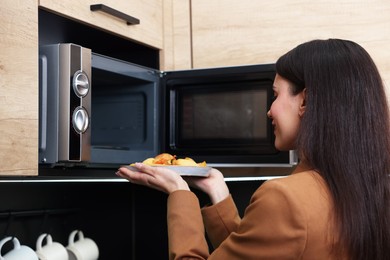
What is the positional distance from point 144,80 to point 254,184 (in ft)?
1.63

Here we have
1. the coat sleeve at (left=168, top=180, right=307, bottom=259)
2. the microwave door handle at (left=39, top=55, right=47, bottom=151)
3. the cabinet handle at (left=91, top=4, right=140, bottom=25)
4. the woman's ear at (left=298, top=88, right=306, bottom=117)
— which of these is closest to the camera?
the coat sleeve at (left=168, top=180, right=307, bottom=259)

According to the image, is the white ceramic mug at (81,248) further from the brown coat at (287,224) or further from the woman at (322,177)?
the brown coat at (287,224)

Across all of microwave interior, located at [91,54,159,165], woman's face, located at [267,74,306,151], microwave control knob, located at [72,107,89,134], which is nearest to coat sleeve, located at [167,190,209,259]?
woman's face, located at [267,74,306,151]

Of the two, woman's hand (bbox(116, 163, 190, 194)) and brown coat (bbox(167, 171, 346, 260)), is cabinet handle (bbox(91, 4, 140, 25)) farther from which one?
brown coat (bbox(167, 171, 346, 260))

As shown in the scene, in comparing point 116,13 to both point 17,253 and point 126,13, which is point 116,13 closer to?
point 126,13

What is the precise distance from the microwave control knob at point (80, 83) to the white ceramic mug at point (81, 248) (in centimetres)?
49

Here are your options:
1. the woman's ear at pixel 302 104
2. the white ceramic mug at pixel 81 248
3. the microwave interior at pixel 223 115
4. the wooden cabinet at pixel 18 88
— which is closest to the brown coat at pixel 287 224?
the woman's ear at pixel 302 104

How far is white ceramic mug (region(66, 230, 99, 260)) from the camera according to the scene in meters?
1.73

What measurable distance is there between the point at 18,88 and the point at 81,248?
608 millimetres

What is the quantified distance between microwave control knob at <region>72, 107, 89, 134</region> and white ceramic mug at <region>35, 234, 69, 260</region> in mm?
366

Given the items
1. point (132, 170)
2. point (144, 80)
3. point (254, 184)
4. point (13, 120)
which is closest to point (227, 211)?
point (132, 170)

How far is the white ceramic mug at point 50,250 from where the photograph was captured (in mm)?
1601

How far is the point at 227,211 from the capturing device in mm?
1229

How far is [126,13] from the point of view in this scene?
1.61 metres
